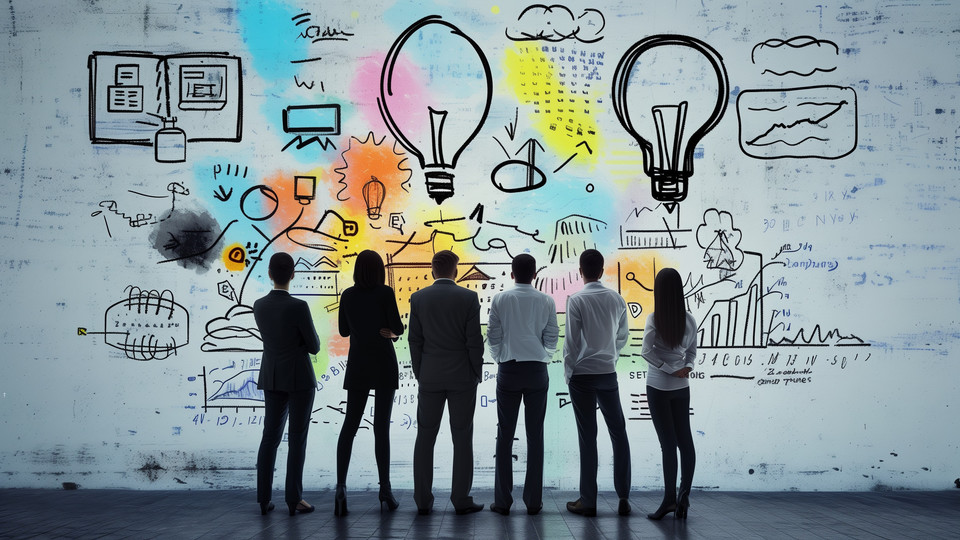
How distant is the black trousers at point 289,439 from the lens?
17.2 feet

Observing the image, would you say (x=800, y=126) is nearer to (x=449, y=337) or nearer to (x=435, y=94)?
(x=435, y=94)

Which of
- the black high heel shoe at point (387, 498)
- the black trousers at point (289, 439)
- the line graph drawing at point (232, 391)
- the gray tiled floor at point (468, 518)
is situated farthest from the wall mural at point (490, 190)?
the black trousers at point (289, 439)

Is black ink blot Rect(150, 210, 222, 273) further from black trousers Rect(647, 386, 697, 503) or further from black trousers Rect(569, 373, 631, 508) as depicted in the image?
black trousers Rect(647, 386, 697, 503)

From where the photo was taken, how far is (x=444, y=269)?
5.36 metres

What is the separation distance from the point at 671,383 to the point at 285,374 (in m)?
2.42

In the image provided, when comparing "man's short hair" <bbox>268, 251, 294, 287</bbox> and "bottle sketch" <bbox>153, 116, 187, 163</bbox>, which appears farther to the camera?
"bottle sketch" <bbox>153, 116, 187, 163</bbox>

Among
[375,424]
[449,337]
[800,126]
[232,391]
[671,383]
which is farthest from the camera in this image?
[800,126]

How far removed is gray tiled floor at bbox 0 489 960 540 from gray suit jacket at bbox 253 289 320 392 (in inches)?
33.6

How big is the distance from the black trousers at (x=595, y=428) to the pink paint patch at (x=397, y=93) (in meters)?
2.43

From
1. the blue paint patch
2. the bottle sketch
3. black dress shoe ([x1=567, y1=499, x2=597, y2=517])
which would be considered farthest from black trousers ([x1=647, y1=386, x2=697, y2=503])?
the bottle sketch

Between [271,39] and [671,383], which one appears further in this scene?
[271,39]

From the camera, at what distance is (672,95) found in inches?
251

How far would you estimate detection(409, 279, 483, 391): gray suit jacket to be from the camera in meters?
5.23

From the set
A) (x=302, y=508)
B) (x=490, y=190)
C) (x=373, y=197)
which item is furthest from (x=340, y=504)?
(x=490, y=190)
